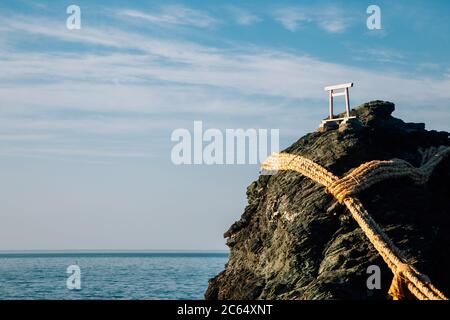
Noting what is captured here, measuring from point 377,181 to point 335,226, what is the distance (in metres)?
1.59

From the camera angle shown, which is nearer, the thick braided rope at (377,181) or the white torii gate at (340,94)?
the thick braided rope at (377,181)

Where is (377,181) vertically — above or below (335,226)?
above

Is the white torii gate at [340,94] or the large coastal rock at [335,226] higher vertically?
the white torii gate at [340,94]

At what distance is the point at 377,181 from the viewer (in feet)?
60.2

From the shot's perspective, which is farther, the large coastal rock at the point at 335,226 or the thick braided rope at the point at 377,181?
the large coastal rock at the point at 335,226

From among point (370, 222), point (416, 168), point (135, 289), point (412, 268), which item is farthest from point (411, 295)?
point (135, 289)

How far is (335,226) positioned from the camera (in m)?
18.0

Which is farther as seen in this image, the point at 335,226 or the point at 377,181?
the point at 377,181

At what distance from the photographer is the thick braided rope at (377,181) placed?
51.4ft

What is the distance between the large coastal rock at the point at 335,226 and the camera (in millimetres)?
16906

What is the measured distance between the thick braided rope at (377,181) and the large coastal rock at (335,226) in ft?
1.01

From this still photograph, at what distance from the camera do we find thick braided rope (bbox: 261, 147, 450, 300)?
51.4 ft

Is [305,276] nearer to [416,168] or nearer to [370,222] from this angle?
[370,222]

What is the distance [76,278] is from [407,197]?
8889 mm
